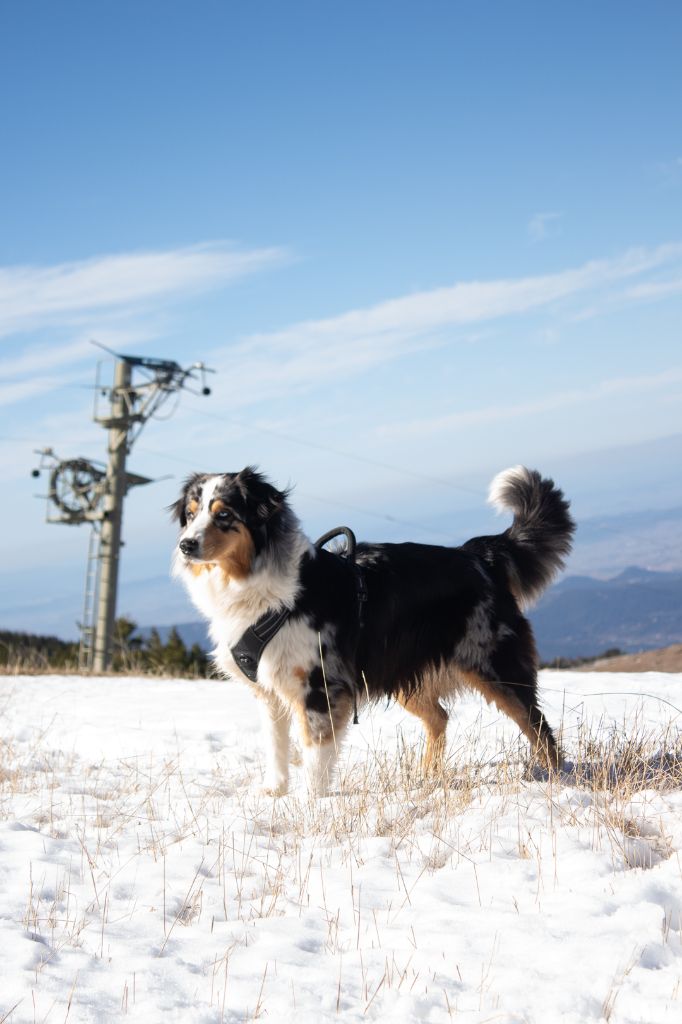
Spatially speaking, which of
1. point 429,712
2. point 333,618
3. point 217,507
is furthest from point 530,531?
point 217,507

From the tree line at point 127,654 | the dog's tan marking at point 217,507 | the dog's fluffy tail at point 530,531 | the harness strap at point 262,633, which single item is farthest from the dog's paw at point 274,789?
the tree line at point 127,654

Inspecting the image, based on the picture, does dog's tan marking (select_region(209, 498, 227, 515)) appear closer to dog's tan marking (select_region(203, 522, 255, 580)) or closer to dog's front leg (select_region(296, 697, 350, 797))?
dog's tan marking (select_region(203, 522, 255, 580))

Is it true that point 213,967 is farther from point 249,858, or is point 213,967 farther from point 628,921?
point 628,921

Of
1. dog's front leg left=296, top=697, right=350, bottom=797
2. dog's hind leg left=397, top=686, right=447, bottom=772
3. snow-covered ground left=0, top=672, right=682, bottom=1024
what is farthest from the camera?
dog's hind leg left=397, top=686, right=447, bottom=772

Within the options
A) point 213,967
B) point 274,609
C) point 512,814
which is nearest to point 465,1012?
point 213,967

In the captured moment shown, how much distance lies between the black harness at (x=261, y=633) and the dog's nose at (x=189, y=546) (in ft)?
1.97

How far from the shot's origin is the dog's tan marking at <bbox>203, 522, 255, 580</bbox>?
5375 mm

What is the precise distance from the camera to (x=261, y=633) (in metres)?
5.52

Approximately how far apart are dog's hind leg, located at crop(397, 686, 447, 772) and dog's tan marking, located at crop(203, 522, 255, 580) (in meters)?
1.39

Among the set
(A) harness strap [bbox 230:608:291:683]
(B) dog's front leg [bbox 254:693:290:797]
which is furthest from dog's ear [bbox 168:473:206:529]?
(B) dog's front leg [bbox 254:693:290:797]

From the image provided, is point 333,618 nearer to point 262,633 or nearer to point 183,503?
point 262,633

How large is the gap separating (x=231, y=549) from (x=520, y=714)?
6.82ft

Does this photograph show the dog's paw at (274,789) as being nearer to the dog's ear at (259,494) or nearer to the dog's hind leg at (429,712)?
the dog's hind leg at (429,712)

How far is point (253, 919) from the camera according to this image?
3389 mm
